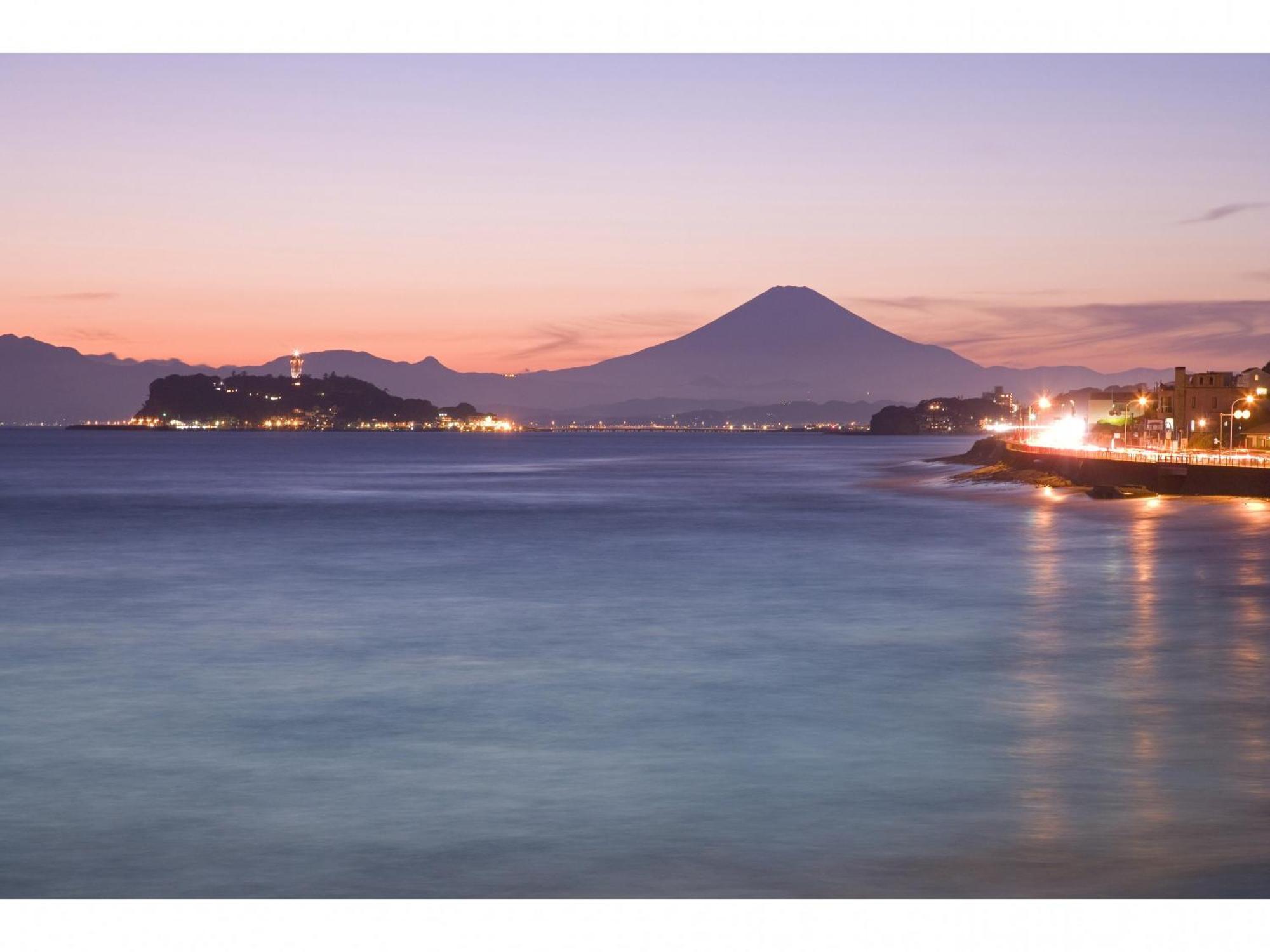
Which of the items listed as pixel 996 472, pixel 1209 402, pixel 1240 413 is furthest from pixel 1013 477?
pixel 1209 402

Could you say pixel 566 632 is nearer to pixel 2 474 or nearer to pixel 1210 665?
pixel 1210 665

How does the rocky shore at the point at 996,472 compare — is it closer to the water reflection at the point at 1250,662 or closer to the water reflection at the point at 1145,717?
the water reflection at the point at 1250,662

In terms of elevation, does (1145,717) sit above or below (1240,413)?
below

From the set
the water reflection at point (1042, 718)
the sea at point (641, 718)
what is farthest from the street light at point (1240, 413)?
the water reflection at point (1042, 718)

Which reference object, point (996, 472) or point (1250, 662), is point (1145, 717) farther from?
point (996, 472)

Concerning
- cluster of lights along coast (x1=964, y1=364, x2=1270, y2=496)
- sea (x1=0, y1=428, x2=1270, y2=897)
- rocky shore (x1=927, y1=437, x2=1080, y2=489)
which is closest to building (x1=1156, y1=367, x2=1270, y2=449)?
cluster of lights along coast (x1=964, y1=364, x2=1270, y2=496)

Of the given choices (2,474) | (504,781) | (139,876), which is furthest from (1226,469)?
(2,474)
